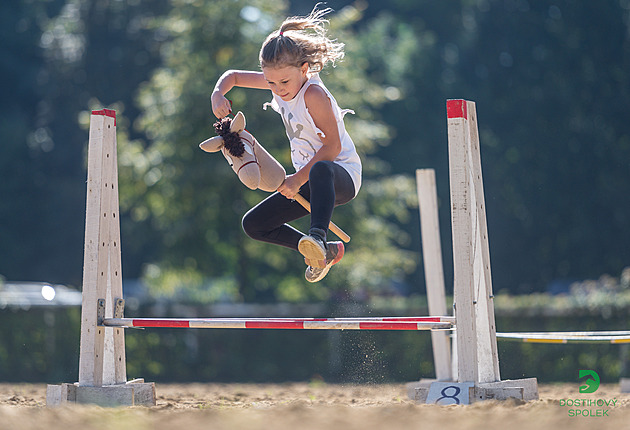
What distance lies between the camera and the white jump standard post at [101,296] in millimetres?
5191

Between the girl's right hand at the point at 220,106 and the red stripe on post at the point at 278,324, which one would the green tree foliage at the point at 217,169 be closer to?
the girl's right hand at the point at 220,106

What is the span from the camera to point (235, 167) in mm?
5184

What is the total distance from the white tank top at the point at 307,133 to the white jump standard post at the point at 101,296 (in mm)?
1098

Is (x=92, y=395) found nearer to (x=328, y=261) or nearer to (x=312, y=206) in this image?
(x=328, y=261)

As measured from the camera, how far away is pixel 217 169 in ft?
50.4

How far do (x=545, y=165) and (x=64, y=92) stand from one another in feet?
51.7

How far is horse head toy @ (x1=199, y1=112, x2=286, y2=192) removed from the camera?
5.13 metres

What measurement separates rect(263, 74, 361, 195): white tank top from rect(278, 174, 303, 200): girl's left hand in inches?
6.9

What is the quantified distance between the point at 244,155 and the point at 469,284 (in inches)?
57.2

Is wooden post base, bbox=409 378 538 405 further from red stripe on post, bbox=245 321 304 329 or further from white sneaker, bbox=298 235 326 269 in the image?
white sneaker, bbox=298 235 326 269

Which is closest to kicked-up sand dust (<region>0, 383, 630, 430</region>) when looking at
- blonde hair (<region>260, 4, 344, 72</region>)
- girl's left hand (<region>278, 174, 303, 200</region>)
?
girl's left hand (<region>278, 174, 303, 200</region>)

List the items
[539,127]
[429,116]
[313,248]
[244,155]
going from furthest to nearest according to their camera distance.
Answer: [429,116] < [539,127] < [244,155] < [313,248]

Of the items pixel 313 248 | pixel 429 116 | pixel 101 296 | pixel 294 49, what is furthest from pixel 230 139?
pixel 429 116

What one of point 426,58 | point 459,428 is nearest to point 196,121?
point 459,428
